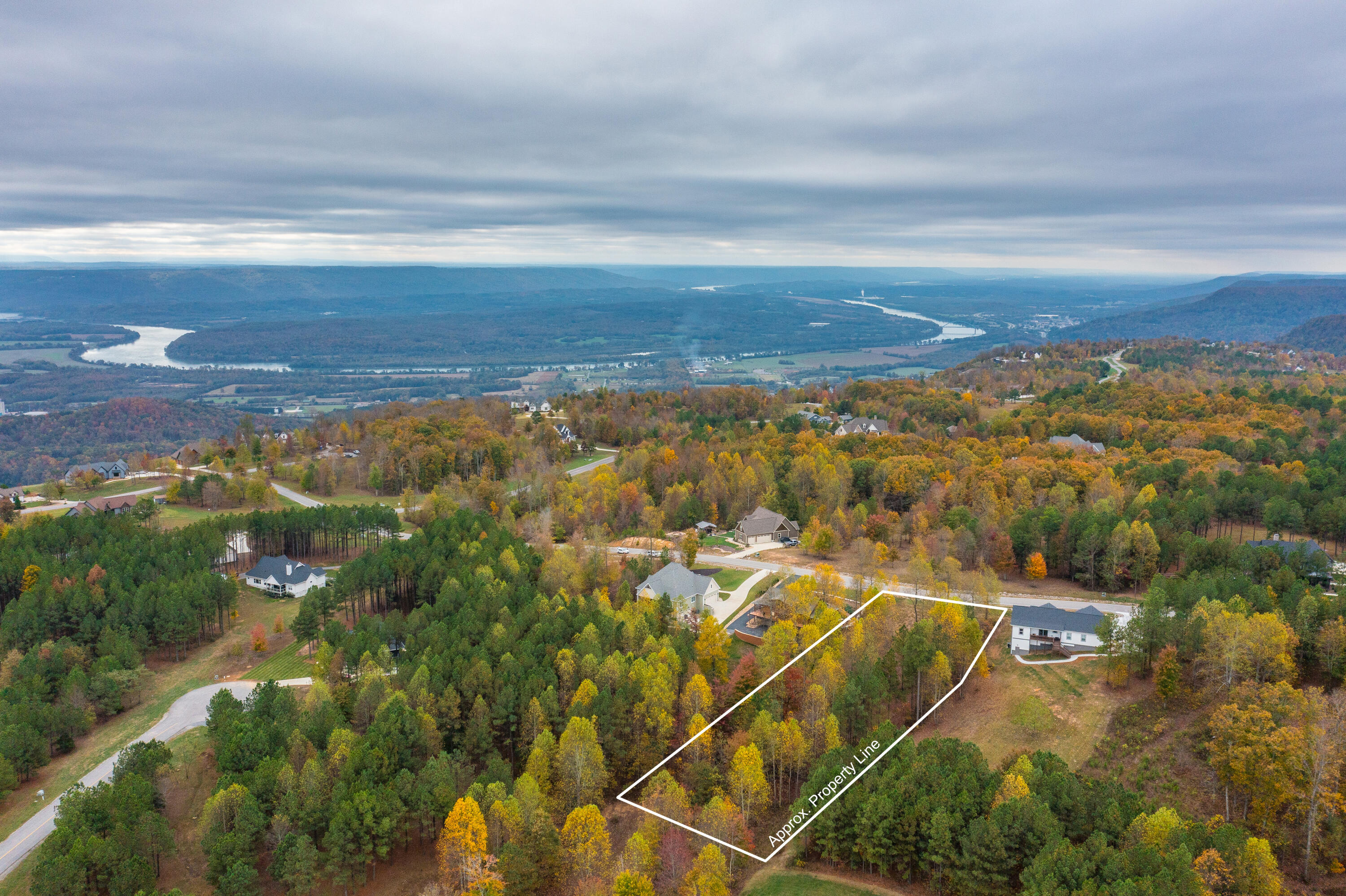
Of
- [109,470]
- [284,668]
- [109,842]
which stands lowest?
[109,470]

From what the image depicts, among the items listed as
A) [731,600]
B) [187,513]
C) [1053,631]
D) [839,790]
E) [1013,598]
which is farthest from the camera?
[187,513]

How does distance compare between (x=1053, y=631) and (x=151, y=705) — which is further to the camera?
(x=151, y=705)

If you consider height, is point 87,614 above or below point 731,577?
below

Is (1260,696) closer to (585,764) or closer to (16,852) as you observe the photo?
(585,764)

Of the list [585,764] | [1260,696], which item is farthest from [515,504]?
[1260,696]

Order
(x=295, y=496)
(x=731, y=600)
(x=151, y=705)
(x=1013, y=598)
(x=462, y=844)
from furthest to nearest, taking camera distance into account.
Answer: (x=295, y=496)
(x=731, y=600)
(x=1013, y=598)
(x=151, y=705)
(x=462, y=844)

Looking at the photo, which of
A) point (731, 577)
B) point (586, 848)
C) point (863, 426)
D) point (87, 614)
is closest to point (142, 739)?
point (87, 614)

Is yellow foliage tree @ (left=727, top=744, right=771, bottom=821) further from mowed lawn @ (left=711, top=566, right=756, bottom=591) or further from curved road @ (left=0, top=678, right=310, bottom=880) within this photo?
curved road @ (left=0, top=678, right=310, bottom=880)

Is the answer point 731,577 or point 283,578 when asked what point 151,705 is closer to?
point 283,578
